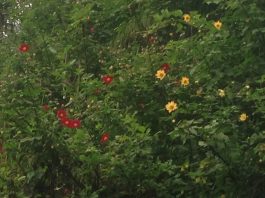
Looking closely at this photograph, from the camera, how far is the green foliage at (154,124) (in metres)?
3.01

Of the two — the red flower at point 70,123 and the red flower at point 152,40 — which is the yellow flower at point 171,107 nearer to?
the red flower at point 70,123

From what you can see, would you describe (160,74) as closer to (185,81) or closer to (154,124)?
(185,81)

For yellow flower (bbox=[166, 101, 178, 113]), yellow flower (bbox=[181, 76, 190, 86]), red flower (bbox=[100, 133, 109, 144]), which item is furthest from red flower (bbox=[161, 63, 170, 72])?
red flower (bbox=[100, 133, 109, 144])

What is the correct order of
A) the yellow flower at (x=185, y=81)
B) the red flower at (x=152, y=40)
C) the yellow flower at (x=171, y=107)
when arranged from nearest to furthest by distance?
the yellow flower at (x=171, y=107) < the yellow flower at (x=185, y=81) < the red flower at (x=152, y=40)

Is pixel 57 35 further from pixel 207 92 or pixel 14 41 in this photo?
pixel 207 92

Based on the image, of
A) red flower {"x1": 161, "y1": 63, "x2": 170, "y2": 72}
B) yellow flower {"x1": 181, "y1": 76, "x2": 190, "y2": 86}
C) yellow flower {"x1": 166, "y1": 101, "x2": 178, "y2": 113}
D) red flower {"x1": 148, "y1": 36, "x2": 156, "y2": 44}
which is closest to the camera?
yellow flower {"x1": 166, "y1": 101, "x2": 178, "y2": 113}

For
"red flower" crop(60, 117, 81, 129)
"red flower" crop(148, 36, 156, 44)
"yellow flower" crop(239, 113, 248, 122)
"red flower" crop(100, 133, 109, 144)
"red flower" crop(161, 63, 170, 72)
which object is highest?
"red flower" crop(60, 117, 81, 129)

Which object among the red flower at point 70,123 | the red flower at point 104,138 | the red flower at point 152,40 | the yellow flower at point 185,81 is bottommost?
the red flower at point 152,40

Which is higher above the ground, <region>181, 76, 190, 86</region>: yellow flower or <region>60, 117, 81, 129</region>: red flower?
<region>60, 117, 81, 129</region>: red flower

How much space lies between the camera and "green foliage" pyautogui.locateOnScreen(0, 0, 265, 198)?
301 cm

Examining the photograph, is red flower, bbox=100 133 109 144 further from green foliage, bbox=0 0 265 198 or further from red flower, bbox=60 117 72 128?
red flower, bbox=60 117 72 128

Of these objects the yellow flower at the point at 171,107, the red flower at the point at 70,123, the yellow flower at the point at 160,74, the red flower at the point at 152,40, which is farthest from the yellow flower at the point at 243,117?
the red flower at the point at 152,40

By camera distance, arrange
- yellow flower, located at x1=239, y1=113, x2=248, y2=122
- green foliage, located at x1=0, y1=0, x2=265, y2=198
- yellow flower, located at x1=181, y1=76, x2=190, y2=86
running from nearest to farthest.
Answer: green foliage, located at x1=0, y1=0, x2=265, y2=198 < yellow flower, located at x1=239, y1=113, x2=248, y2=122 < yellow flower, located at x1=181, y1=76, x2=190, y2=86

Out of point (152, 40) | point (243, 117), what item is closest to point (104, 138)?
point (243, 117)
